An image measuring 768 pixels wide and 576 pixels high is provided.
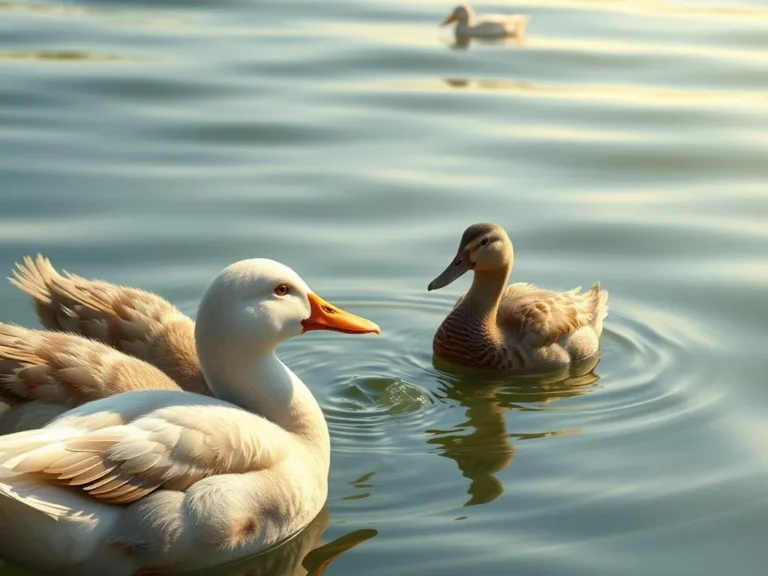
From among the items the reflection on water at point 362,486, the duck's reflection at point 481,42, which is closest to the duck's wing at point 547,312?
the reflection on water at point 362,486

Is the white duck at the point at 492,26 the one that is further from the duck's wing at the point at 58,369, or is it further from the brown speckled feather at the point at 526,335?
the duck's wing at the point at 58,369

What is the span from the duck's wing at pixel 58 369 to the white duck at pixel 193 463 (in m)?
0.37

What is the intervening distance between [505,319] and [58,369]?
11.5 ft

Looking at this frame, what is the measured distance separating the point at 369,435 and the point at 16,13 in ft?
38.3

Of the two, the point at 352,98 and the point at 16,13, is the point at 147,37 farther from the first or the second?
the point at 352,98

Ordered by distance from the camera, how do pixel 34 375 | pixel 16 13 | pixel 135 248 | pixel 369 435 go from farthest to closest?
1. pixel 16 13
2. pixel 135 248
3. pixel 369 435
4. pixel 34 375

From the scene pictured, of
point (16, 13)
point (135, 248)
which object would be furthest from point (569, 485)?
point (16, 13)

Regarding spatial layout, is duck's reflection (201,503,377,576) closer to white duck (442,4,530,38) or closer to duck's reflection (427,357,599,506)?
duck's reflection (427,357,599,506)

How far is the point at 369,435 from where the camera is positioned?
7230 millimetres

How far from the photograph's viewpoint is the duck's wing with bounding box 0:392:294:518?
17.3ft

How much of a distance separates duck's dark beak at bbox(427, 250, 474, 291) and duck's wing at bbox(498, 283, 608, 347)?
0.39m

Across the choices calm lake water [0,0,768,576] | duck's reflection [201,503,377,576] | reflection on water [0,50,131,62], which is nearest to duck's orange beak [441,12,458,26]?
calm lake water [0,0,768,576]

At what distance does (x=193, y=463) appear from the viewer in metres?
5.54

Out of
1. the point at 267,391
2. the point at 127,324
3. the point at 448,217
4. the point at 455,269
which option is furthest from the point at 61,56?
the point at 267,391
